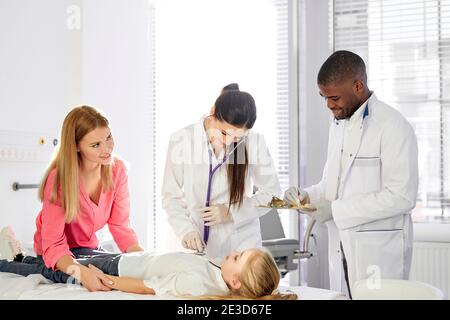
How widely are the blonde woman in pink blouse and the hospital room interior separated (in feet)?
0.08

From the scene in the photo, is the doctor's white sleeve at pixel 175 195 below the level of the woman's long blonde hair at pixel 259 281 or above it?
above

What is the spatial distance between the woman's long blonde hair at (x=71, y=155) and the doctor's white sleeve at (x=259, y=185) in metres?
0.47

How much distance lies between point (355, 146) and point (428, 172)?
0.92m

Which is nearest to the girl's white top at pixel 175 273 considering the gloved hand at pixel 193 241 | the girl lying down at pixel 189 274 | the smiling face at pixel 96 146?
the girl lying down at pixel 189 274

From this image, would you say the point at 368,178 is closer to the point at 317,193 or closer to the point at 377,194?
the point at 377,194

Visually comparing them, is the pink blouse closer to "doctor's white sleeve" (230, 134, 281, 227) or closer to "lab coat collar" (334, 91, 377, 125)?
"doctor's white sleeve" (230, 134, 281, 227)

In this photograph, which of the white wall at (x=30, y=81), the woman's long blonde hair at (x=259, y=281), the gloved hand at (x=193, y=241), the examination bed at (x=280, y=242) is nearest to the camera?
the woman's long blonde hair at (x=259, y=281)

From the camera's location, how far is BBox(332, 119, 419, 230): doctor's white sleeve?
1.54m

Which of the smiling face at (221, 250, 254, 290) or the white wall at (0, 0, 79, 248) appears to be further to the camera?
the white wall at (0, 0, 79, 248)

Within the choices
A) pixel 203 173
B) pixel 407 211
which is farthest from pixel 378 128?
pixel 203 173

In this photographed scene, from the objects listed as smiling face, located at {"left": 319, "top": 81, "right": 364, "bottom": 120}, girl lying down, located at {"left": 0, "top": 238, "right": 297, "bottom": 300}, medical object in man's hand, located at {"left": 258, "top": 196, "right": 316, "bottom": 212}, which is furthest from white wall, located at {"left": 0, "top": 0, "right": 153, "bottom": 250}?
smiling face, located at {"left": 319, "top": 81, "right": 364, "bottom": 120}

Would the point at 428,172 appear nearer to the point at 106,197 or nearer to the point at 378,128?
the point at 378,128

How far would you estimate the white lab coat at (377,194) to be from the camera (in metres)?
1.55

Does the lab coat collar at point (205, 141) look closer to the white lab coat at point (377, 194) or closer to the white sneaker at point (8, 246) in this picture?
the white lab coat at point (377, 194)
